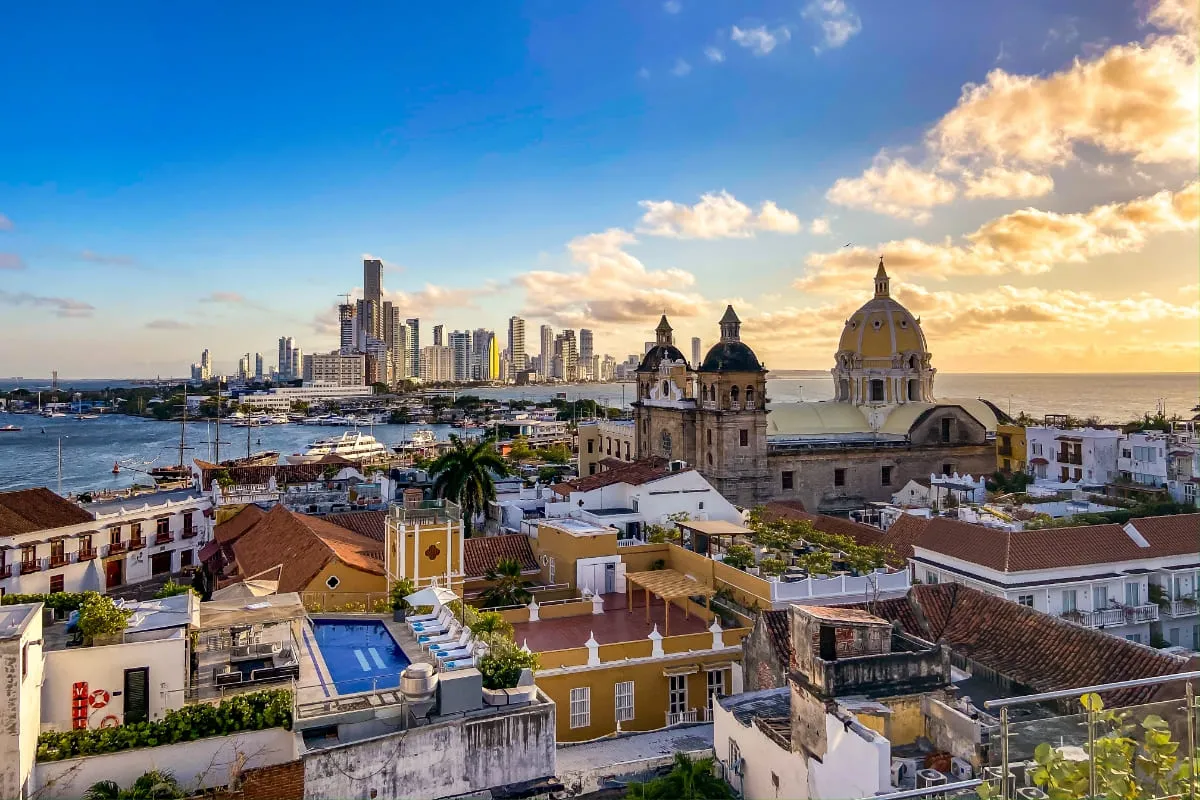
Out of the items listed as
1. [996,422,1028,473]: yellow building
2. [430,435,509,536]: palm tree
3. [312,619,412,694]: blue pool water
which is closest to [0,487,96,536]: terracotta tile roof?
[430,435,509,536]: palm tree

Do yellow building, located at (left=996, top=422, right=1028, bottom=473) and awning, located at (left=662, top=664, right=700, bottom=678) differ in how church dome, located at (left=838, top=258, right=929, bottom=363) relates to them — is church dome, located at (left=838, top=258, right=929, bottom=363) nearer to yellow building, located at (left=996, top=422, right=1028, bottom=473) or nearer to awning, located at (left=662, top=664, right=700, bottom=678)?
yellow building, located at (left=996, top=422, right=1028, bottom=473)

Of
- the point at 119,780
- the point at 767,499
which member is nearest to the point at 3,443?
the point at 767,499

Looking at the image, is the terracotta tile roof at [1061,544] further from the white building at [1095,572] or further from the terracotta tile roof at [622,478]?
the terracotta tile roof at [622,478]

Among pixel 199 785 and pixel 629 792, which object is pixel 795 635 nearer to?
pixel 629 792

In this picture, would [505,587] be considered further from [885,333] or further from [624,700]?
[885,333]

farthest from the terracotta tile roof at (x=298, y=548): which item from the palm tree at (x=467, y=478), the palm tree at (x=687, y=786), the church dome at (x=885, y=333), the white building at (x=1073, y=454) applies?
the church dome at (x=885, y=333)

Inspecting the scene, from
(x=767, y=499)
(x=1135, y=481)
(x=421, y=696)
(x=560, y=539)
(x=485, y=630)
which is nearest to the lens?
(x=421, y=696)
